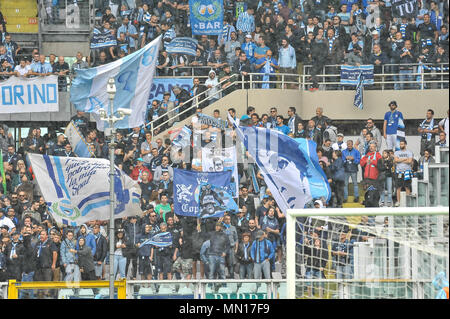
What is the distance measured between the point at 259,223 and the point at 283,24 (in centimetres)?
660

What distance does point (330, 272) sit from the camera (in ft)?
46.4

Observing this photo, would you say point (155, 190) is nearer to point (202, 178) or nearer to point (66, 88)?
point (202, 178)

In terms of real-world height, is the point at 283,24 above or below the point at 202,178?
above

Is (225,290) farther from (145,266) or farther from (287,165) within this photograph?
(287,165)

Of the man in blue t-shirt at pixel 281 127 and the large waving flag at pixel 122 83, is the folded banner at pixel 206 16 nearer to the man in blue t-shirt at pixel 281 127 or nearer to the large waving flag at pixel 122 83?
the large waving flag at pixel 122 83

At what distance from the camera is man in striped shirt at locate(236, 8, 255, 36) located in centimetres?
2541

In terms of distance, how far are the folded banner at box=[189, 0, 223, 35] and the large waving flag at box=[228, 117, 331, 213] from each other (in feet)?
18.1

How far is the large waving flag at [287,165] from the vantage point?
20016mm

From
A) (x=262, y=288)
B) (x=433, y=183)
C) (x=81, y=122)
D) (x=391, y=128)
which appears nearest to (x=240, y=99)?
(x=81, y=122)

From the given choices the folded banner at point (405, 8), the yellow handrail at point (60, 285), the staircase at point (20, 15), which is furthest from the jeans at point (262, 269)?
the staircase at point (20, 15)

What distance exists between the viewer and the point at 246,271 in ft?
62.0

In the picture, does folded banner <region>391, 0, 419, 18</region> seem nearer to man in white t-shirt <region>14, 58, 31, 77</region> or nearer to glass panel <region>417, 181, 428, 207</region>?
glass panel <region>417, 181, 428, 207</region>
